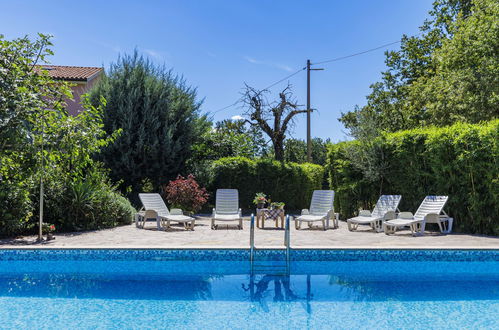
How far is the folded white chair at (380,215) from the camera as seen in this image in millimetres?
10422

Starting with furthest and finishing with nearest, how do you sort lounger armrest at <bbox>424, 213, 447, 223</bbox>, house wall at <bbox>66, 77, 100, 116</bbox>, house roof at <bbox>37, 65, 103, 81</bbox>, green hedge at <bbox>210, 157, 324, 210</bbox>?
1. house roof at <bbox>37, 65, 103, 81</bbox>
2. house wall at <bbox>66, 77, 100, 116</bbox>
3. green hedge at <bbox>210, 157, 324, 210</bbox>
4. lounger armrest at <bbox>424, 213, 447, 223</bbox>

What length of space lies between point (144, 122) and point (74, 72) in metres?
9.36

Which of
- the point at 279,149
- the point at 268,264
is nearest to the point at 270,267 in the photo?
the point at 268,264

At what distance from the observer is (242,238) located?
9.13 meters

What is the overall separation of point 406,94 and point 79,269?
→ 2114 centimetres

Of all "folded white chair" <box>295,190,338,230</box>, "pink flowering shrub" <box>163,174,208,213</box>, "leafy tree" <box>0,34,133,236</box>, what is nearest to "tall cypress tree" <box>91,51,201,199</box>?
"pink flowering shrub" <box>163,174,208,213</box>

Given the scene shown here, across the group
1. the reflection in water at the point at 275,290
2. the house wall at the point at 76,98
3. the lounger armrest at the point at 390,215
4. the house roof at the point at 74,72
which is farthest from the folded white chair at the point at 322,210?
the house roof at the point at 74,72

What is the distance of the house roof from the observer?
69.3 ft

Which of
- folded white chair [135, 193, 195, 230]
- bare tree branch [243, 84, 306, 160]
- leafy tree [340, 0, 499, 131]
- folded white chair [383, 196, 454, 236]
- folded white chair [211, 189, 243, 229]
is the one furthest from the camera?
bare tree branch [243, 84, 306, 160]

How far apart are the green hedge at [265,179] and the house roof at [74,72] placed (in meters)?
9.15

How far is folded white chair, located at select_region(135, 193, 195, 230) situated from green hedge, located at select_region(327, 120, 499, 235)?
518 cm

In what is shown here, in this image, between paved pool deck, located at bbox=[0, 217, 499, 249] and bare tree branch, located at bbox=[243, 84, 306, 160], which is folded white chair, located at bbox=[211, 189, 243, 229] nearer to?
paved pool deck, located at bbox=[0, 217, 499, 249]

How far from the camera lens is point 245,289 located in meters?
6.43

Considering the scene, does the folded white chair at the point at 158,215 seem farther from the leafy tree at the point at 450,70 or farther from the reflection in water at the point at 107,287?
the leafy tree at the point at 450,70
